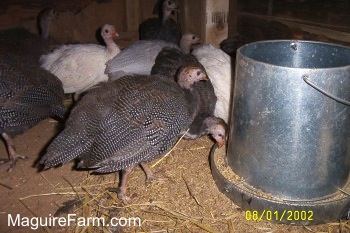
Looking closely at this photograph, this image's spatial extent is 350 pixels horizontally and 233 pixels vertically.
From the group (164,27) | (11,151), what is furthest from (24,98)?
(164,27)

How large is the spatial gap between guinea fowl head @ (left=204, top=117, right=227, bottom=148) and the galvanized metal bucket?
21.8 inches

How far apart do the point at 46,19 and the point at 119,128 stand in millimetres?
2755

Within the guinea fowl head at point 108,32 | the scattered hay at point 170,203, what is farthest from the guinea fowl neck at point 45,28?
the scattered hay at point 170,203

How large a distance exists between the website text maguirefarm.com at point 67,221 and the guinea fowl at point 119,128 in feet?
1.25

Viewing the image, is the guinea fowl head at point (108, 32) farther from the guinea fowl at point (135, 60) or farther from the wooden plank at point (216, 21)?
the wooden plank at point (216, 21)

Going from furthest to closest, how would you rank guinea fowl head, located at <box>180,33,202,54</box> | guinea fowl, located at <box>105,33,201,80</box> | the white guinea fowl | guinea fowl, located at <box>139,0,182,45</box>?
guinea fowl, located at <box>139,0,182,45</box> → guinea fowl head, located at <box>180,33,202,54</box> → guinea fowl, located at <box>105,33,201,80</box> → the white guinea fowl

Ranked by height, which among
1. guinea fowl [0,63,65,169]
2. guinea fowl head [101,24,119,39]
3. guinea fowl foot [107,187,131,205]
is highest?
guinea fowl head [101,24,119,39]

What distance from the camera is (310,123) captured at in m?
1.98

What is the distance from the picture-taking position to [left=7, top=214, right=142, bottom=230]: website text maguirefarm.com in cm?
238

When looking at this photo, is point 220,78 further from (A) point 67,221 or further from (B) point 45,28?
(B) point 45,28

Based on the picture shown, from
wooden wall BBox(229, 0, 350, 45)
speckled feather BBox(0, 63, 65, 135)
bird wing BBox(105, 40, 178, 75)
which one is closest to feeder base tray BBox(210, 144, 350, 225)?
wooden wall BBox(229, 0, 350, 45)

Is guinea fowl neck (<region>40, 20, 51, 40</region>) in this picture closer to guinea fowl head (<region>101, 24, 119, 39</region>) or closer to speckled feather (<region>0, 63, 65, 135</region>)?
guinea fowl head (<region>101, 24, 119, 39</region>)

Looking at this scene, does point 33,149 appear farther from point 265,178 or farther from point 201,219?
point 265,178

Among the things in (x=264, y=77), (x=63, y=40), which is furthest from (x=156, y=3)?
(x=264, y=77)
